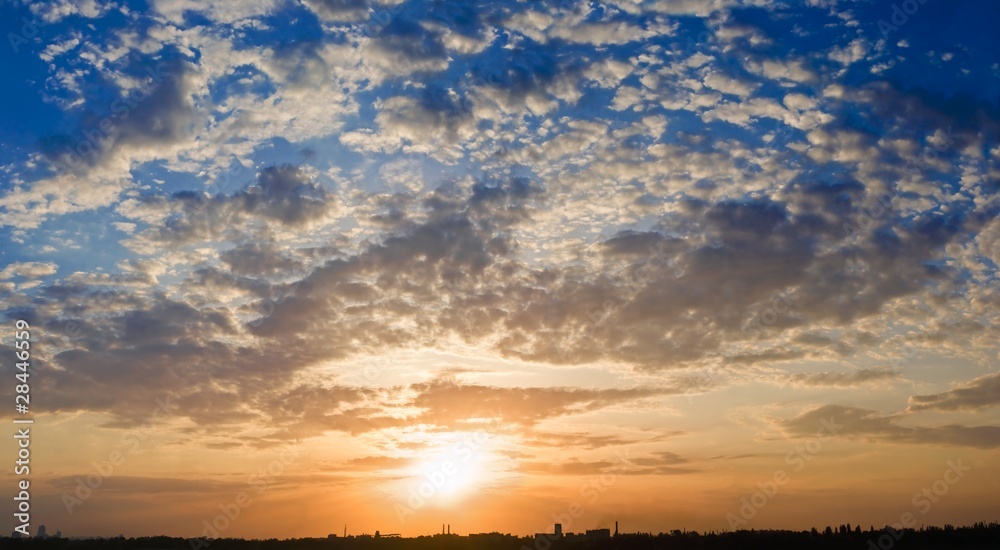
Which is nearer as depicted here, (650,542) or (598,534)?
(650,542)

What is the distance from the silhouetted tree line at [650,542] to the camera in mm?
45969

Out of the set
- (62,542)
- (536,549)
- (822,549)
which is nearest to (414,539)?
(536,549)

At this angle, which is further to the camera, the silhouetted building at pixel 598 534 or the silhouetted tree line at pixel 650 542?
the silhouetted building at pixel 598 534

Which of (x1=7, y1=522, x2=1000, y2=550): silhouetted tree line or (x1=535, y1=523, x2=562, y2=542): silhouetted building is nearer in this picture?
(x1=7, y1=522, x2=1000, y2=550): silhouetted tree line

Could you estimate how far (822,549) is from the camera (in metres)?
46.9

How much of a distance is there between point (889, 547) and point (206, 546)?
61.4m

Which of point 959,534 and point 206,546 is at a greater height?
point 959,534

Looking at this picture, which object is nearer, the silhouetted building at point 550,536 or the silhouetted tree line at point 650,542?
the silhouetted tree line at point 650,542

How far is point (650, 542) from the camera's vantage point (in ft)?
179

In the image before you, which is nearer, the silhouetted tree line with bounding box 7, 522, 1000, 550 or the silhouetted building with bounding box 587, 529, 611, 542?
the silhouetted tree line with bounding box 7, 522, 1000, 550

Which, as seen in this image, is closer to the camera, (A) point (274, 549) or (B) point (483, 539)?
(B) point (483, 539)

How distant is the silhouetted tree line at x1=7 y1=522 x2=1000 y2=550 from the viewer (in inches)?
1810

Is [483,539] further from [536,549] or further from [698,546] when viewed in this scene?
[698,546]

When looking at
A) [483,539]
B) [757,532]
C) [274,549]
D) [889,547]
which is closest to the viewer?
[889,547]
